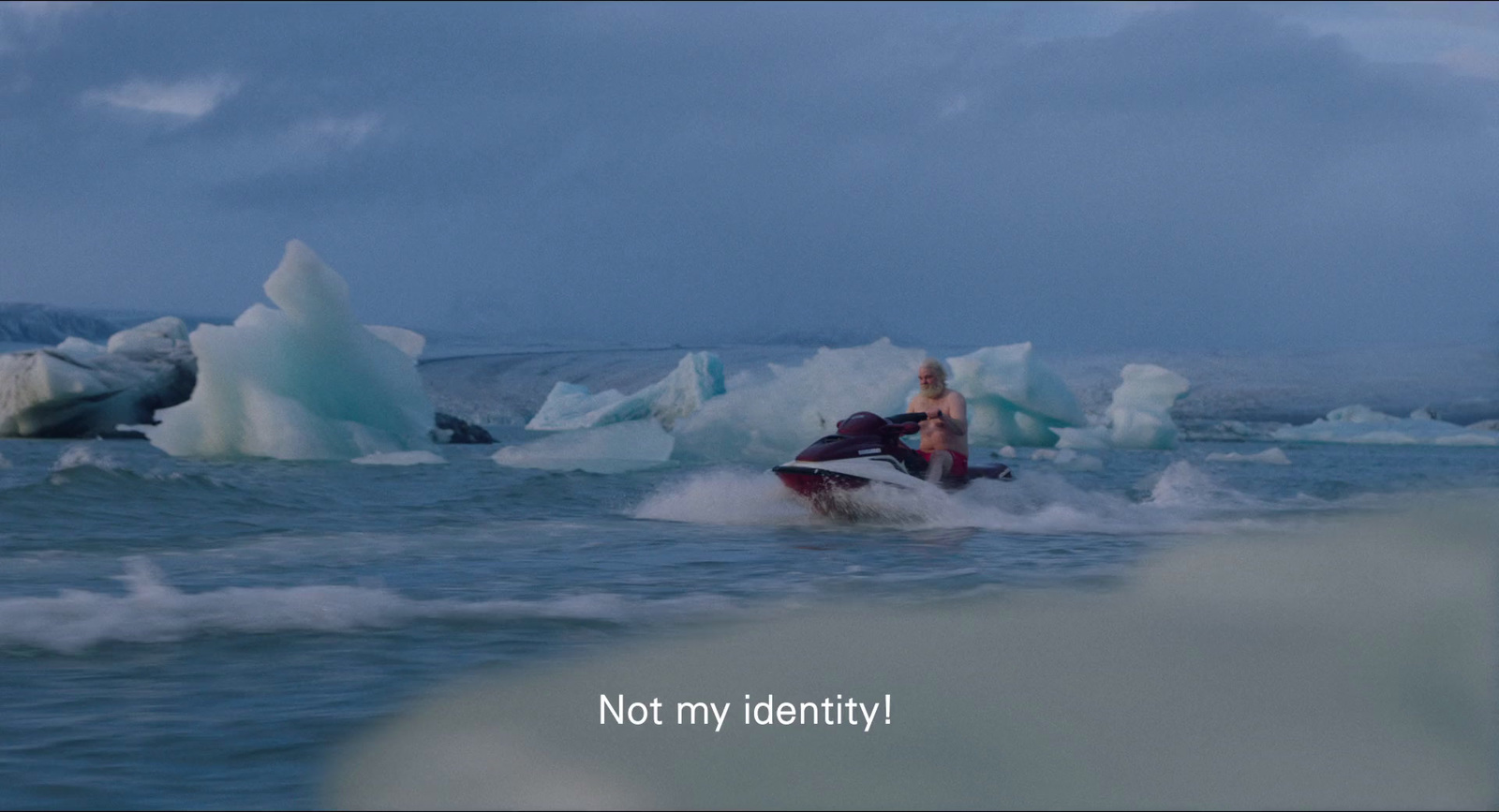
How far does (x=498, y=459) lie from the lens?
71.1 ft

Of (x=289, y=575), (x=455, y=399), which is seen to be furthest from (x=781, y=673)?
(x=455, y=399)

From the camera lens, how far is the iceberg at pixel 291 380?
20.7 m

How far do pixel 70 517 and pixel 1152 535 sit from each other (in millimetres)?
9101

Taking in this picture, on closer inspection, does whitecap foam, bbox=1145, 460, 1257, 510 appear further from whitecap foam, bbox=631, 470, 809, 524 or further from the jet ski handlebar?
whitecap foam, bbox=631, 470, 809, 524

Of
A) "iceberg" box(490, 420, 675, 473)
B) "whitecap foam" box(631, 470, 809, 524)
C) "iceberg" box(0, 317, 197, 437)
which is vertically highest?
"iceberg" box(0, 317, 197, 437)

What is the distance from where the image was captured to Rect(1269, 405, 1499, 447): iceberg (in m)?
44.9

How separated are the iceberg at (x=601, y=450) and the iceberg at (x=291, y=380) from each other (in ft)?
8.03

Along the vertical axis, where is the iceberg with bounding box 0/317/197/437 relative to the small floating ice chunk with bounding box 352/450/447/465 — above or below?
above

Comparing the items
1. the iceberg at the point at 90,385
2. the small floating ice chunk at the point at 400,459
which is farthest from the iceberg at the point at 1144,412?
the iceberg at the point at 90,385

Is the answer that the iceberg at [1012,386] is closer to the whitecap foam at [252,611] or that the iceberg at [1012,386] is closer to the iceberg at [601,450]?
the iceberg at [601,450]

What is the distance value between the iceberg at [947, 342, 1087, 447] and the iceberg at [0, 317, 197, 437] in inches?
660

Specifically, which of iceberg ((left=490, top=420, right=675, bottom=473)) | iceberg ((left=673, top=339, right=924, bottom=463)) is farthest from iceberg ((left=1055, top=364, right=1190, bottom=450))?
iceberg ((left=490, top=420, right=675, bottom=473))

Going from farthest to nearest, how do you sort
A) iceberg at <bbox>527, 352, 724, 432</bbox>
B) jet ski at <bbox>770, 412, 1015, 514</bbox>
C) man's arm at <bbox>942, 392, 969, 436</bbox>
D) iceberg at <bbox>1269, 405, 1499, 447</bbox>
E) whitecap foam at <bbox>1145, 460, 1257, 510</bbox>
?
iceberg at <bbox>1269, 405, 1499, 447</bbox> < iceberg at <bbox>527, 352, 724, 432</bbox> < whitecap foam at <bbox>1145, 460, 1257, 510</bbox> < man's arm at <bbox>942, 392, 969, 436</bbox> < jet ski at <bbox>770, 412, 1015, 514</bbox>

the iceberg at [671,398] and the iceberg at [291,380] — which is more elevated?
the iceberg at [671,398]
